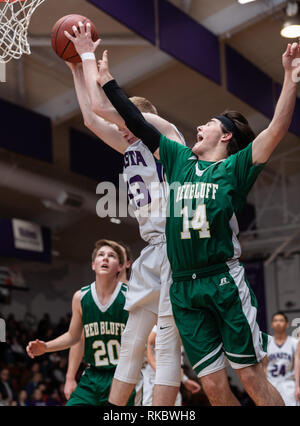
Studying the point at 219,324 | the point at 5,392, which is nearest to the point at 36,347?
the point at 219,324

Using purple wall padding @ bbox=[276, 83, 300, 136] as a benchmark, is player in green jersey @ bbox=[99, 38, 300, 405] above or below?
below

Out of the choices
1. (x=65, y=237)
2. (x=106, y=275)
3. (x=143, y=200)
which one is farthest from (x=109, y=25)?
(x=65, y=237)

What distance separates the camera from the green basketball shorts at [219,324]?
3.25 meters

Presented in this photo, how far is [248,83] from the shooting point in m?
11.7

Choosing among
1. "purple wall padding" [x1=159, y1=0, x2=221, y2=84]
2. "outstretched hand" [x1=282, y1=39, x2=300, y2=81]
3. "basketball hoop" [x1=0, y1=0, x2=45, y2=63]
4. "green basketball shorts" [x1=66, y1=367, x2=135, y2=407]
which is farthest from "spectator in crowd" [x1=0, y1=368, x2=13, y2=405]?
"outstretched hand" [x1=282, y1=39, x2=300, y2=81]

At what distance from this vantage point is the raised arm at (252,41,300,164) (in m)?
3.32

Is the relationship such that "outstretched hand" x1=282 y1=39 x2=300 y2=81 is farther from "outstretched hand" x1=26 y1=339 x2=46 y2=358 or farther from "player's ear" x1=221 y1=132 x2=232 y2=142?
"outstretched hand" x1=26 y1=339 x2=46 y2=358

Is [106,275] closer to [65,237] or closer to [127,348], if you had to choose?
[127,348]

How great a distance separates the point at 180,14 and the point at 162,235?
21.9ft

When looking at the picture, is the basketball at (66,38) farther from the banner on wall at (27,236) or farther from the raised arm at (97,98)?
the banner on wall at (27,236)

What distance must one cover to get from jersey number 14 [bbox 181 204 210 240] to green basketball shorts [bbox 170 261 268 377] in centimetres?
23

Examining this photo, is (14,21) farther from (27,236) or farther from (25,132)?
(27,236)

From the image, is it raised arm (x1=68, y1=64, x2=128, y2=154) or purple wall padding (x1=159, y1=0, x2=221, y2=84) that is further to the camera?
purple wall padding (x1=159, y1=0, x2=221, y2=84)

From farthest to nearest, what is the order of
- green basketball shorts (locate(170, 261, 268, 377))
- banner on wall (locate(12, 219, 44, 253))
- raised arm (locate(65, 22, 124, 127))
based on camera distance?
1. banner on wall (locate(12, 219, 44, 253))
2. raised arm (locate(65, 22, 124, 127))
3. green basketball shorts (locate(170, 261, 268, 377))
